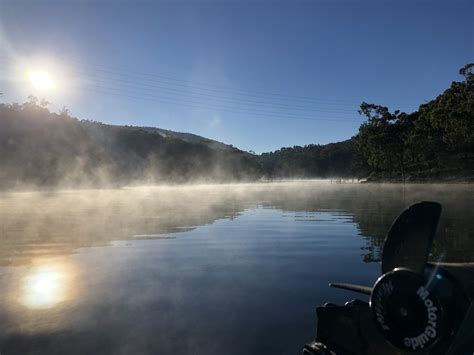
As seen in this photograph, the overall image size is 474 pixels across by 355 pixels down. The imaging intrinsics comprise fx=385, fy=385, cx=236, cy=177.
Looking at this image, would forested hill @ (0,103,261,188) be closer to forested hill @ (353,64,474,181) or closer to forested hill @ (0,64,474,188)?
forested hill @ (0,64,474,188)

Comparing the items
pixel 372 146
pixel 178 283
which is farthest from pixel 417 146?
pixel 178 283

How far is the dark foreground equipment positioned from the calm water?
5.72ft

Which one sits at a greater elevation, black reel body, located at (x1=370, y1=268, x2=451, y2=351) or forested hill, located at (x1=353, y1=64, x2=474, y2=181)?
forested hill, located at (x1=353, y1=64, x2=474, y2=181)

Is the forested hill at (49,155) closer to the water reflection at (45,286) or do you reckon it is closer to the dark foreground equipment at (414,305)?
the water reflection at (45,286)

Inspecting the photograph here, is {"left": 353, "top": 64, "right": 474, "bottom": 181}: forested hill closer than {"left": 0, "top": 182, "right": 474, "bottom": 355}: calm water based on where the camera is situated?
No

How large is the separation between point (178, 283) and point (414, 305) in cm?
681

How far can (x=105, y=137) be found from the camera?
19575 cm

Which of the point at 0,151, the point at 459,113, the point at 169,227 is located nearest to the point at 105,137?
the point at 0,151

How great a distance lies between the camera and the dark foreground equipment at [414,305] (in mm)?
3146

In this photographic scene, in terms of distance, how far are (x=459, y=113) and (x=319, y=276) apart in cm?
6807

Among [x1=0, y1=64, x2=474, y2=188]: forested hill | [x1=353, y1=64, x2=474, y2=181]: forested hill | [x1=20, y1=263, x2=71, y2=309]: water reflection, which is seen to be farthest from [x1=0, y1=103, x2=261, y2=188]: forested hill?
[x1=20, y1=263, x2=71, y2=309]: water reflection

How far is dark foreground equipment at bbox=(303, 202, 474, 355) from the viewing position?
3146 mm

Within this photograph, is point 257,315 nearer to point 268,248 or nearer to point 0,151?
point 268,248

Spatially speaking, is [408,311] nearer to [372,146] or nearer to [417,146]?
[417,146]
